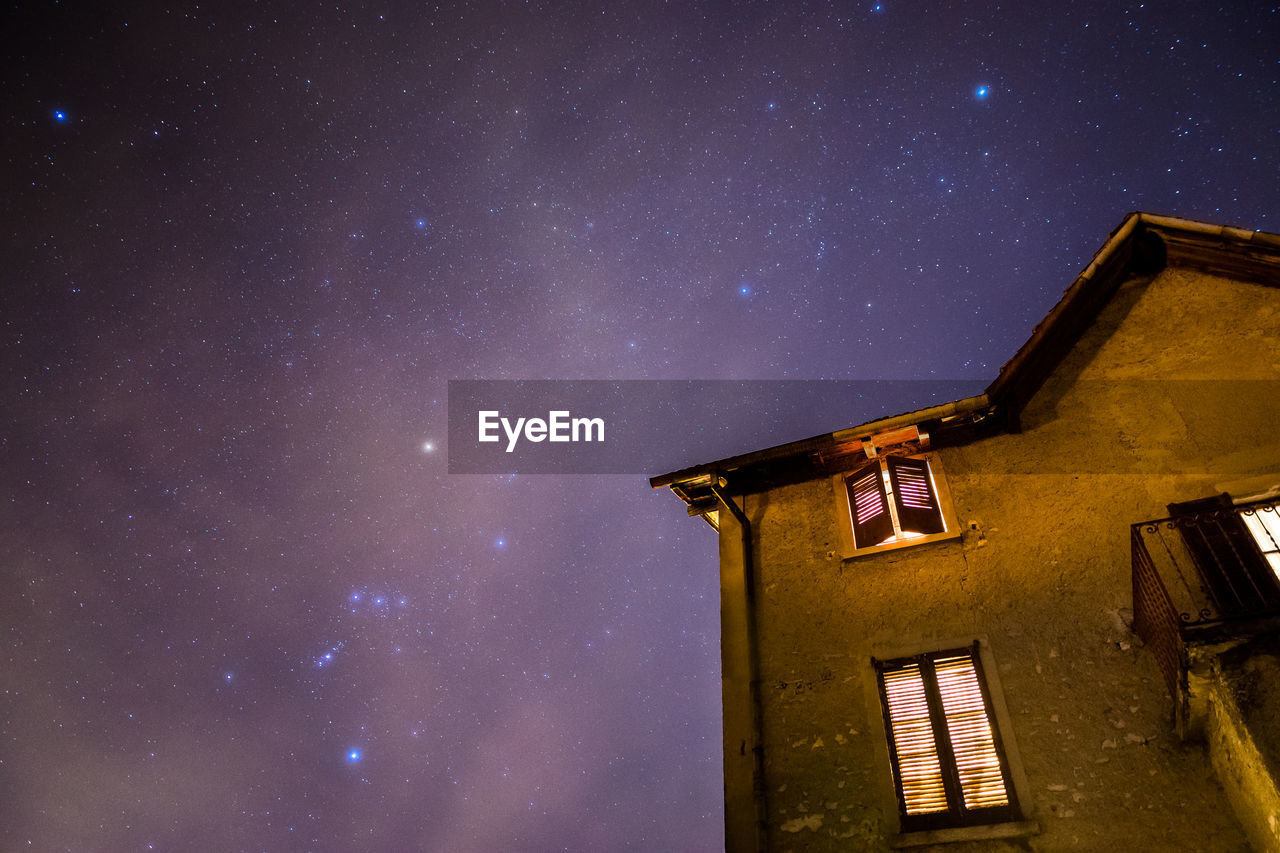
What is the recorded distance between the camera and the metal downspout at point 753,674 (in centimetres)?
858

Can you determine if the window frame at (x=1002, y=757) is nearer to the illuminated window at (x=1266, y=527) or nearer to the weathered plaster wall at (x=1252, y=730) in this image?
the weathered plaster wall at (x=1252, y=730)

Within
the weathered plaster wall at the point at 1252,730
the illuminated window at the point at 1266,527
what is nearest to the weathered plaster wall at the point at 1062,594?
the weathered plaster wall at the point at 1252,730

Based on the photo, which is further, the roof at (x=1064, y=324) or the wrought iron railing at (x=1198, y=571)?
the roof at (x=1064, y=324)

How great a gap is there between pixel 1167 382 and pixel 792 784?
773cm

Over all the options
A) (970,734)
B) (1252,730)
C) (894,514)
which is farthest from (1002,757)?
(894,514)

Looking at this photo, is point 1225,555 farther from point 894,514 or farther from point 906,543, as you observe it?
point 894,514

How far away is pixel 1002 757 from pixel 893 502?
3588 millimetres

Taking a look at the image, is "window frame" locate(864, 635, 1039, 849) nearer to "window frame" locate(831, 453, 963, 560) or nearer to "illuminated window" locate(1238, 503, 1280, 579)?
"window frame" locate(831, 453, 963, 560)

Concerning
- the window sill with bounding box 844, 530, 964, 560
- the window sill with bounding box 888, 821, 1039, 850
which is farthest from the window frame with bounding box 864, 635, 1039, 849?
the window sill with bounding box 844, 530, 964, 560

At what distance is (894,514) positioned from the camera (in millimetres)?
10086

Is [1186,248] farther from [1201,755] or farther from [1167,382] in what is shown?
[1201,755]

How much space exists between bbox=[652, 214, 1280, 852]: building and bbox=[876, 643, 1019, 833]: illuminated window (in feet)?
0.09

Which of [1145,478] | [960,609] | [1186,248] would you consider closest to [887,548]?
[960,609]

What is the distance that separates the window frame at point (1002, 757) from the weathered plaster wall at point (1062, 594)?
0.07 m
